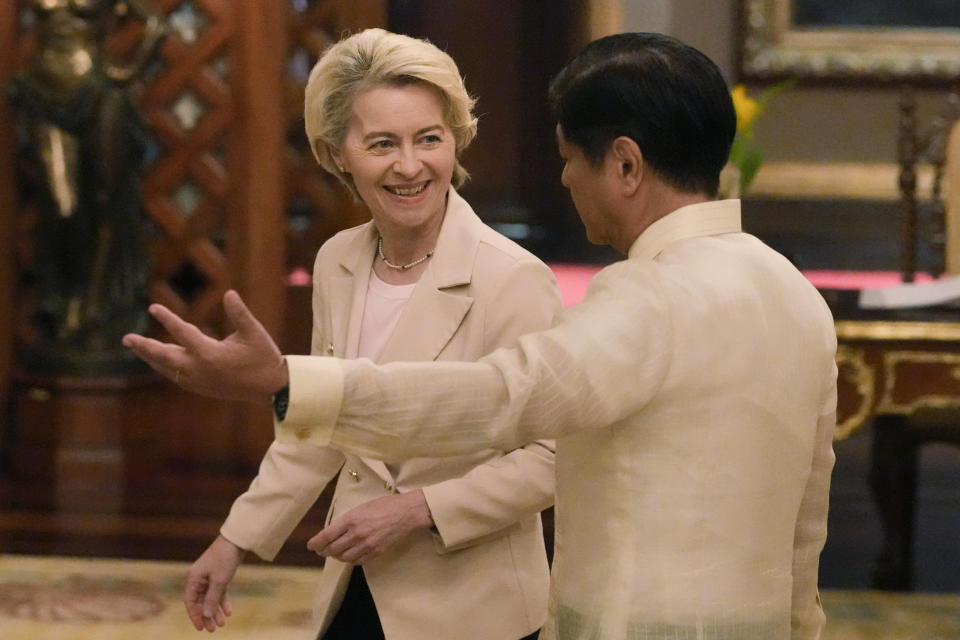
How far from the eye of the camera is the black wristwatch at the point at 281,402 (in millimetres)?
1280

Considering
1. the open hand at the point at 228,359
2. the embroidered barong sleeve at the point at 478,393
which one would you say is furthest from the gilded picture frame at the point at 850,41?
the open hand at the point at 228,359

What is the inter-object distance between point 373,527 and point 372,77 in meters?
0.63

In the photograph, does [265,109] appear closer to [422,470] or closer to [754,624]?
[422,470]

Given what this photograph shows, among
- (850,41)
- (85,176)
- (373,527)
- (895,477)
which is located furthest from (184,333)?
(850,41)

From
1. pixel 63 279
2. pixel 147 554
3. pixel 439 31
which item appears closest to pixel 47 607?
pixel 147 554

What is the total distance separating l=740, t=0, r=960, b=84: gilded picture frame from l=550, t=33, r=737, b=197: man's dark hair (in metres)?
6.71

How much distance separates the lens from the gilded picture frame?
793 centimetres

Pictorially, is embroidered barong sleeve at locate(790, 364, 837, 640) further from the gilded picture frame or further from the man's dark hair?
the gilded picture frame

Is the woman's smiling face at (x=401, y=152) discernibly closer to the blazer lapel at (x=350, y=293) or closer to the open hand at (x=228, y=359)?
the blazer lapel at (x=350, y=293)

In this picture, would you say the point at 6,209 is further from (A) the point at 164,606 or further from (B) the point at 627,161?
(B) the point at 627,161

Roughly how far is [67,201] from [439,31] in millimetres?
3518

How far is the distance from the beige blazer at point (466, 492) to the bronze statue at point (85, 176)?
3.63 m

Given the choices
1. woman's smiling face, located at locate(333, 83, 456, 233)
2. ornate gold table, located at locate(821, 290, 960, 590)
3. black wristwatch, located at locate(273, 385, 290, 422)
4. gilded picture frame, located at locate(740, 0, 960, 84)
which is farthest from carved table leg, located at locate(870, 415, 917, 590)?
gilded picture frame, located at locate(740, 0, 960, 84)

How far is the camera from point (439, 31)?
27.6 feet
